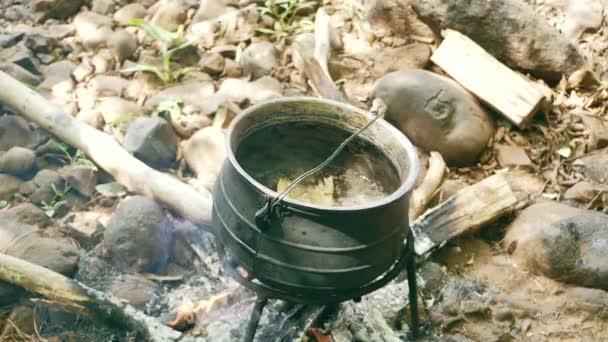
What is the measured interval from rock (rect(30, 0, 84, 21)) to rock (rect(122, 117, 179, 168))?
8.77 feet

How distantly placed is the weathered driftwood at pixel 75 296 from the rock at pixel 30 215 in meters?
0.64

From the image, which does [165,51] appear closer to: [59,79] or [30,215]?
[59,79]

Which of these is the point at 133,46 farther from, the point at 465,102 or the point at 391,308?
the point at 391,308

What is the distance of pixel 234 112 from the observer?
178 inches

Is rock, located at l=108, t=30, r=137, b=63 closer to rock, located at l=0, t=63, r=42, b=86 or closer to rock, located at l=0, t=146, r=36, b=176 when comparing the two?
rock, located at l=0, t=63, r=42, b=86

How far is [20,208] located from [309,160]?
2.16 metres

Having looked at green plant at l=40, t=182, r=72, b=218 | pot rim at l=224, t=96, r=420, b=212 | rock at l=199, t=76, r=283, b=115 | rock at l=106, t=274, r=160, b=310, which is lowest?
rock at l=106, t=274, r=160, b=310

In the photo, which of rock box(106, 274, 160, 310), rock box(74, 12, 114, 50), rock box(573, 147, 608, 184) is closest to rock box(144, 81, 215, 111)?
rock box(74, 12, 114, 50)

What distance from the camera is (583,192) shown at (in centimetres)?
430

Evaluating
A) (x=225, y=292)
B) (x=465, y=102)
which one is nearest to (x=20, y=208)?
(x=225, y=292)

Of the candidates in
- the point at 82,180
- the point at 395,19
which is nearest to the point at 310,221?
the point at 82,180

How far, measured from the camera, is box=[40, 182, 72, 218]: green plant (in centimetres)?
391

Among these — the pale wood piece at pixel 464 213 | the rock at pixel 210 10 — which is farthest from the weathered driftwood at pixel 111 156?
the rock at pixel 210 10

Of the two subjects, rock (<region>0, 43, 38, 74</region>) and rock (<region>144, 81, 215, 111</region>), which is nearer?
rock (<region>144, 81, 215, 111</region>)
